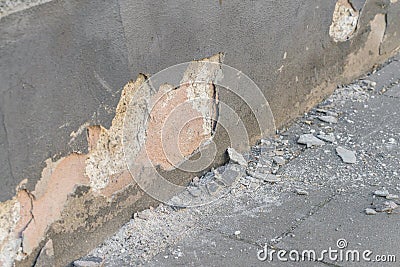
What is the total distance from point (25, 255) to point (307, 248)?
3.92ft

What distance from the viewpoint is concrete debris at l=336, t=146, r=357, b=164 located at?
3.51 m

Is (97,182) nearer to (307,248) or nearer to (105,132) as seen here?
(105,132)

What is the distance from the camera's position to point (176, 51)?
2969mm

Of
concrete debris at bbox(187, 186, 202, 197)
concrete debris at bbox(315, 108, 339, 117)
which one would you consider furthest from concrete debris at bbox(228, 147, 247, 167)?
concrete debris at bbox(315, 108, 339, 117)

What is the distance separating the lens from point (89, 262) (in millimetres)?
2727

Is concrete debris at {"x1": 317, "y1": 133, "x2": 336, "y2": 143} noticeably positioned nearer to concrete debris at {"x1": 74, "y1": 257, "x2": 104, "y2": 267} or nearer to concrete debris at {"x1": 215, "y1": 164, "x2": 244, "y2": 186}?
concrete debris at {"x1": 215, "y1": 164, "x2": 244, "y2": 186}

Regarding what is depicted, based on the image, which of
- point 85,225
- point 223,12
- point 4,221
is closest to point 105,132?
point 85,225

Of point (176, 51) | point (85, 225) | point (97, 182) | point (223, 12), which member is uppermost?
point (223, 12)

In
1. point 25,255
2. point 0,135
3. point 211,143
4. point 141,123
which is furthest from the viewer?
point 211,143

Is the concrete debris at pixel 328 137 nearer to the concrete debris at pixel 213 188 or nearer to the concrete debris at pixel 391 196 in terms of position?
the concrete debris at pixel 391 196

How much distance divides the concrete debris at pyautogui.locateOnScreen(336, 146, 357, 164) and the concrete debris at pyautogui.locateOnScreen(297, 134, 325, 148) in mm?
126

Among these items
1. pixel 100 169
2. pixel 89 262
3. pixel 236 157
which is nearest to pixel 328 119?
pixel 236 157

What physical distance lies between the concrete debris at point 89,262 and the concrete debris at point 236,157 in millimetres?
1015

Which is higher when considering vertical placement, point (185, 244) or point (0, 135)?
point (0, 135)
